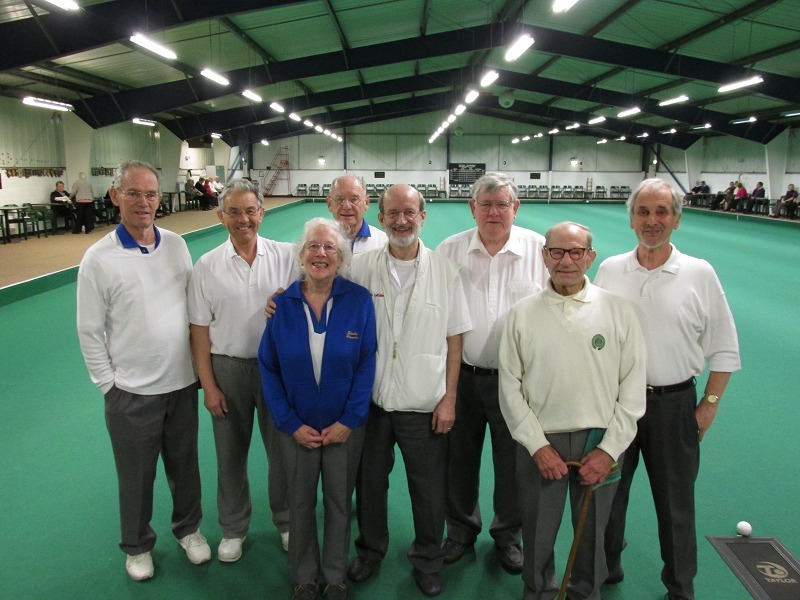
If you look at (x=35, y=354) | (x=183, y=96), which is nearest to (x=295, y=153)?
(x=183, y=96)

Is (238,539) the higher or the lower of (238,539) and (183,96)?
the lower

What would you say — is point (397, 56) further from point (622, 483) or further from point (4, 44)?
point (622, 483)

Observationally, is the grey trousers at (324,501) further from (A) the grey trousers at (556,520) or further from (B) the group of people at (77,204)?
(B) the group of people at (77,204)

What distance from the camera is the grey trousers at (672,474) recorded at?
234 cm

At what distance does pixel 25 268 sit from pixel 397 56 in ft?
33.3

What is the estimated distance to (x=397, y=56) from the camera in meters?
14.4

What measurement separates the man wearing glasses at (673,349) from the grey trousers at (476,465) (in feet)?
1.95

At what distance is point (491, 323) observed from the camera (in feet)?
8.53

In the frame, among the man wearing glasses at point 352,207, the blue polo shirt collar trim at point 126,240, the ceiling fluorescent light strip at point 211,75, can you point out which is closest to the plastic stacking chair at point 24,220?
the ceiling fluorescent light strip at point 211,75

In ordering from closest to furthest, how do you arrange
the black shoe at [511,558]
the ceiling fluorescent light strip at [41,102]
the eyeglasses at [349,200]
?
the black shoe at [511,558] → the eyeglasses at [349,200] → the ceiling fluorescent light strip at [41,102]

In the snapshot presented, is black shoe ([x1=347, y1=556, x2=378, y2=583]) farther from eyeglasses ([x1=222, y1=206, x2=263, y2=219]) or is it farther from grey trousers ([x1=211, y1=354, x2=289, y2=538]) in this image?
eyeglasses ([x1=222, y1=206, x2=263, y2=219])

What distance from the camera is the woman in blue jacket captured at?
2.32m

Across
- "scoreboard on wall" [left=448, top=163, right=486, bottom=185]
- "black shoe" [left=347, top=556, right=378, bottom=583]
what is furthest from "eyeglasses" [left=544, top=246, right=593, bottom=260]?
"scoreboard on wall" [left=448, top=163, right=486, bottom=185]

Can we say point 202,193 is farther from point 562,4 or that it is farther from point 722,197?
point 722,197
